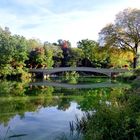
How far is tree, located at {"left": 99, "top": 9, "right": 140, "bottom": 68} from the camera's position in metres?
48.4

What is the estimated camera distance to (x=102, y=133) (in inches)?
333

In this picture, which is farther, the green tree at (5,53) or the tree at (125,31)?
the tree at (125,31)

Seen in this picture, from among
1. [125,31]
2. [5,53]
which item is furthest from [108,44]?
[5,53]

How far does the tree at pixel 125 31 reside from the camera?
48.4 metres

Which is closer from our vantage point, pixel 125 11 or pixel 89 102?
pixel 89 102

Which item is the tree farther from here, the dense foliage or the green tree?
the green tree

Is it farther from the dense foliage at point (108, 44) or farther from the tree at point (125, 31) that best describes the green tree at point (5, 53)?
the tree at point (125, 31)

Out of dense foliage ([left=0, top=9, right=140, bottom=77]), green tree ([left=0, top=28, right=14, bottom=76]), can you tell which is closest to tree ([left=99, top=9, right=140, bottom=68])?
dense foliage ([left=0, top=9, right=140, bottom=77])

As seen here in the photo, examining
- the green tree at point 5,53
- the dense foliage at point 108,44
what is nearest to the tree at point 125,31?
the dense foliage at point 108,44

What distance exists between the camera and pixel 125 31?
1933 inches

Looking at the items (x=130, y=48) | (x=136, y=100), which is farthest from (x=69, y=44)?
(x=136, y=100)

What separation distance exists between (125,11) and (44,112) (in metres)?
35.7

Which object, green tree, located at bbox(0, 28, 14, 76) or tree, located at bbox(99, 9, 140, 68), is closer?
green tree, located at bbox(0, 28, 14, 76)

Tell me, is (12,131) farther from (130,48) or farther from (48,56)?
(48,56)
